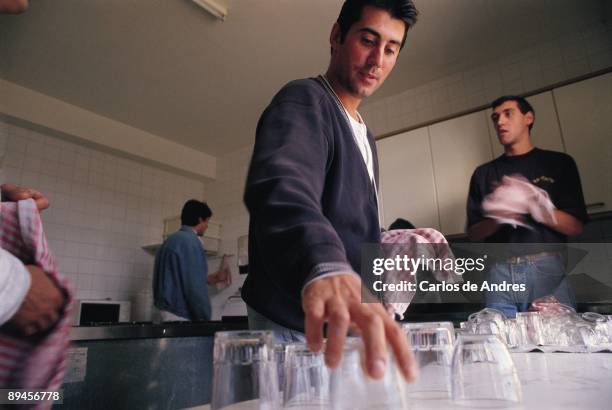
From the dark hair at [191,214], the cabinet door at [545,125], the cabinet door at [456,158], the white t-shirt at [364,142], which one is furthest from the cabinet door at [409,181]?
the white t-shirt at [364,142]

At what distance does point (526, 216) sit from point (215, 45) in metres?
1.33

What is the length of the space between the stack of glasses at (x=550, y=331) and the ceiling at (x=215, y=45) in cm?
118

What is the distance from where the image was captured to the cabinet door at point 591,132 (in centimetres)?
138

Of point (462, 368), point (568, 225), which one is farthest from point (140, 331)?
point (568, 225)

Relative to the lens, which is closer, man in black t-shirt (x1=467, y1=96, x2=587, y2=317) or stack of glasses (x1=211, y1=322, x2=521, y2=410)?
stack of glasses (x1=211, y1=322, x2=521, y2=410)

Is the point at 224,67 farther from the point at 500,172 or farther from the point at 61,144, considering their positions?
the point at 500,172

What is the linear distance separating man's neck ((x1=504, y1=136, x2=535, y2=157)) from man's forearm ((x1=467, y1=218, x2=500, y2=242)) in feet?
0.83

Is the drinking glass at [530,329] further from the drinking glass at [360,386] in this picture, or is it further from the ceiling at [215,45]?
the ceiling at [215,45]

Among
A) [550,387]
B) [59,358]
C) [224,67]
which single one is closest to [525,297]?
[550,387]

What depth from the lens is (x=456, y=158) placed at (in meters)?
1.65

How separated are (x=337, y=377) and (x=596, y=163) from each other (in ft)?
4.92

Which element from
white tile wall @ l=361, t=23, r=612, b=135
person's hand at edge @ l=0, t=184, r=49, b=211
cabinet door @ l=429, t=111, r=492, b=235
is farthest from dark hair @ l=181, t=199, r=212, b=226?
person's hand at edge @ l=0, t=184, r=49, b=211

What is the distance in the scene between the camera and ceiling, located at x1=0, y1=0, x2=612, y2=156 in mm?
1546

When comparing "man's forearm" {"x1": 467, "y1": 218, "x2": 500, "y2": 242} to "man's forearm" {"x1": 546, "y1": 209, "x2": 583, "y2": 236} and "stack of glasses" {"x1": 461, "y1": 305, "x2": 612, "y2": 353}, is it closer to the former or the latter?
"man's forearm" {"x1": 546, "y1": 209, "x2": 583, "y2": 236}
